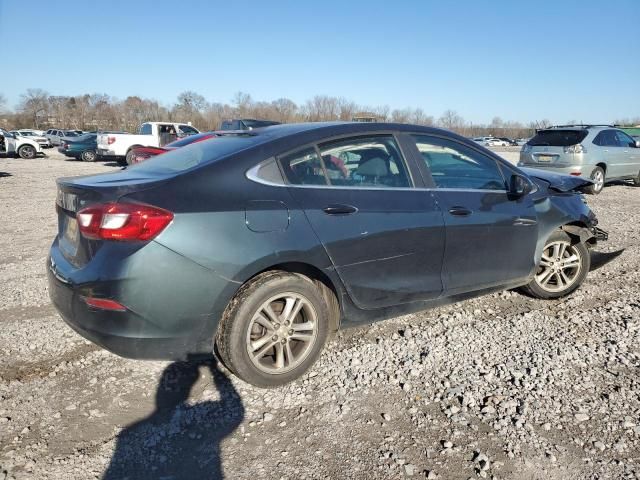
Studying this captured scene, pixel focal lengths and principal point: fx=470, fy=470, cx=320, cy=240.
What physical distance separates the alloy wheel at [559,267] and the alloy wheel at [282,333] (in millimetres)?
2416

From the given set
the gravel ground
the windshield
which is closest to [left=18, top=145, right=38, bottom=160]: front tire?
the windshield

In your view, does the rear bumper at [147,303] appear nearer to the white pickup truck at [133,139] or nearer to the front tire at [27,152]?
the white pickup truck at [133,139]

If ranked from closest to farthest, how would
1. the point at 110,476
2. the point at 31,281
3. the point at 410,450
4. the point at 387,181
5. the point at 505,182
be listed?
the point at 110,476 < the point at 410,450 < the point at 387,181 < the point at 505,182 < the point at 31,281

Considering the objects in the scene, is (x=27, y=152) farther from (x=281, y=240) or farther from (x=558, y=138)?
(x=281, y=240)

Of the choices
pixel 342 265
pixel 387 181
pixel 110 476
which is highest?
pixel 387 181

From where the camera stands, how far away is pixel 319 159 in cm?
308

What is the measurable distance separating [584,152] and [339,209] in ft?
34.1

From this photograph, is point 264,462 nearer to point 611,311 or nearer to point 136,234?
point 136,234

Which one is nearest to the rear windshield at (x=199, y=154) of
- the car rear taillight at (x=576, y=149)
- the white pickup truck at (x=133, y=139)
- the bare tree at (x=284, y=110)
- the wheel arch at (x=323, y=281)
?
the wheel arch at (x=323, y=281)

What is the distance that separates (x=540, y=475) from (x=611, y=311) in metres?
2.48

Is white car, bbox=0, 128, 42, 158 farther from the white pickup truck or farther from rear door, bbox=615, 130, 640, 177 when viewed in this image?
rear door, bbox=615, 130, 640, 177

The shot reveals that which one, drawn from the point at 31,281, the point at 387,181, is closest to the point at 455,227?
the point at 387,181

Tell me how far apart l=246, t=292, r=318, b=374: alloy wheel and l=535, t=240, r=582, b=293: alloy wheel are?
242cm

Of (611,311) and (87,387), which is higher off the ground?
(611,311)
